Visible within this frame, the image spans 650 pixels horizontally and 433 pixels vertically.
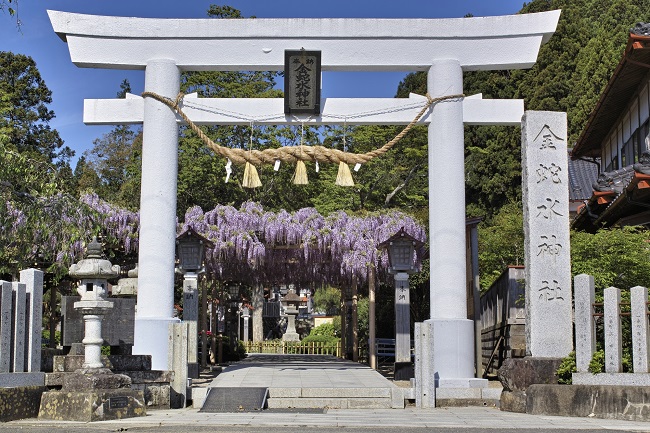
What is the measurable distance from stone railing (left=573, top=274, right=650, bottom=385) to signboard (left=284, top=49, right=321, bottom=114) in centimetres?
527

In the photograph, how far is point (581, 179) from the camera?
94.2 feet

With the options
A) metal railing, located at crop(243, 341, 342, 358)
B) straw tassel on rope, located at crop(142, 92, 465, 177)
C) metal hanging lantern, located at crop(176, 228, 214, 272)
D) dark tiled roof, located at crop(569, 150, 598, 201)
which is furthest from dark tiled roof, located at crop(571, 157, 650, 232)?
metal railing, located at crop(243, 341, 342, 358)

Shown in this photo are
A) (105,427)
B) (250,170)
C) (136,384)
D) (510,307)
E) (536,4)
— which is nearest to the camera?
(105,427)

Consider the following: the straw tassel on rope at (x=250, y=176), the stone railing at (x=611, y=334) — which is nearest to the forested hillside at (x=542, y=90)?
the straw tassel on rope at (x=250, y=176)

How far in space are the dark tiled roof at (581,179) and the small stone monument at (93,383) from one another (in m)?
20.2

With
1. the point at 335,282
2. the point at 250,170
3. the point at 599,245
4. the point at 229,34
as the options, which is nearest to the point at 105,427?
the point at 250,170

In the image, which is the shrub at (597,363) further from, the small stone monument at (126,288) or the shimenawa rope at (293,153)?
the small stone monument at (126,288)

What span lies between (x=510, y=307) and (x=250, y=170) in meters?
5.38

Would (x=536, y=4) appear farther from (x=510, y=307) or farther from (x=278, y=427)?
(x=278, y=427)

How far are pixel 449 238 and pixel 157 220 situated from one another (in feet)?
14.7

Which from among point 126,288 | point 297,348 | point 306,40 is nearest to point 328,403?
point 126,288

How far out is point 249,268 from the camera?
70.4ft

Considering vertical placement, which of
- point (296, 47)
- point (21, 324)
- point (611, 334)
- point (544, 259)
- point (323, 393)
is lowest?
point (323, 393)

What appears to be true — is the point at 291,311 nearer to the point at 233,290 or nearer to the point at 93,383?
the point at 233,290
